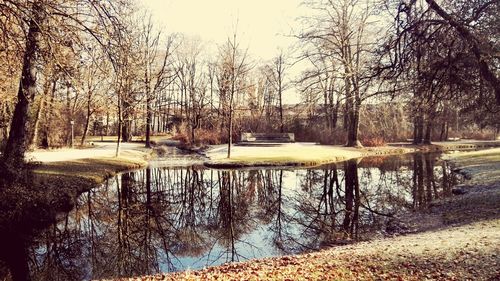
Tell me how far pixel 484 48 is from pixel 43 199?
43.8 feet

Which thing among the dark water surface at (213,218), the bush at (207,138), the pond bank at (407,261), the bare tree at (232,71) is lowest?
the dark water surface at (213,218)

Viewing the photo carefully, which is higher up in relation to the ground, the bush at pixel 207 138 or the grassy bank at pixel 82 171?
the bush at pixel 207 138

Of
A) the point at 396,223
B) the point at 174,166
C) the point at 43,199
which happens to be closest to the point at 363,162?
the point at 174,166

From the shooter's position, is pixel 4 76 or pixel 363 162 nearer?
pixel 4 76

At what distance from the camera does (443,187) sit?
711 inches

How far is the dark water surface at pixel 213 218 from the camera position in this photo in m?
9.27

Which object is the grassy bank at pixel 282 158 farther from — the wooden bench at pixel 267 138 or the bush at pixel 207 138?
the bush at pixel 207 138

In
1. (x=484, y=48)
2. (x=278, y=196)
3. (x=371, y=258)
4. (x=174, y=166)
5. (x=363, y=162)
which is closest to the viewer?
(x=371, y=258)

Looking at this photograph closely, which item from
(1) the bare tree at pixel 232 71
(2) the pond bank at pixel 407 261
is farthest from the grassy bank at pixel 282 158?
(2) the pond bank at pixel 407 261

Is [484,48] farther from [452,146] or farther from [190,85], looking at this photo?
[190,85]

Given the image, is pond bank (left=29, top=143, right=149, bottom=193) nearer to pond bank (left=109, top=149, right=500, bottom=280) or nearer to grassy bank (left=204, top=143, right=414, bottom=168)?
grassy bank (left=204, top=143, right=414, bottom=168)

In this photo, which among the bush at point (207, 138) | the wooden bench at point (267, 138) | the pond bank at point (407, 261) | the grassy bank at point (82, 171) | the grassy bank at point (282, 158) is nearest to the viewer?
the pond bank at point (407, 261)

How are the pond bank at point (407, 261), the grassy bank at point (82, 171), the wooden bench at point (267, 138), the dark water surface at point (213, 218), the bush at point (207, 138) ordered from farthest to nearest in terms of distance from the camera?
the bush at point (207, 138) → the wooden bench at point (267, 138) → the grassy bank at point (82, 171) → the dark water surface at point (213, 218) → the pond bank at point (407, 261)

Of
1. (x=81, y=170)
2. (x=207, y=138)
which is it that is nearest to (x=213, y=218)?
(x=81, y=170)
